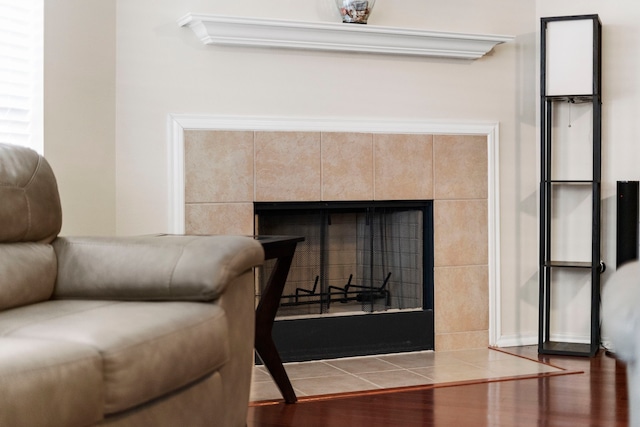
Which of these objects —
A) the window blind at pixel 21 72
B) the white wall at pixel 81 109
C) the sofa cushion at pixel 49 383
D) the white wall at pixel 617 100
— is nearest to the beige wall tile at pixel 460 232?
the white wall at pixel 617 100

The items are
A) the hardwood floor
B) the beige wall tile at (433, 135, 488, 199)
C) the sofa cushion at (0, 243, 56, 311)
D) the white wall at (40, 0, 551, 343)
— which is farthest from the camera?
the beige wall tile at (433, 135, 488, 199)

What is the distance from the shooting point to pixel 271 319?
3.16 meters

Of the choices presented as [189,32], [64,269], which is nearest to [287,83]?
[189,32]

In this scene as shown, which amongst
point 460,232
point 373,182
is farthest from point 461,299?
point 373,182

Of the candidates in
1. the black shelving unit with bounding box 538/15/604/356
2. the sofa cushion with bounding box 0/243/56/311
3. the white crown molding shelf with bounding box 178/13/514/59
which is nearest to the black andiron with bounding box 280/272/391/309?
the black shelving unit with bounding box 538/15/604/356

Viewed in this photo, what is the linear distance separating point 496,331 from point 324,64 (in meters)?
1.70

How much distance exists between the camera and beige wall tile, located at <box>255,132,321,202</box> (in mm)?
3869

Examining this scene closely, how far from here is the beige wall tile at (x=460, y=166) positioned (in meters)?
4.20

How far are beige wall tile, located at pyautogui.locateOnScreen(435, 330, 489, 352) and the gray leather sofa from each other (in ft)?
5.88

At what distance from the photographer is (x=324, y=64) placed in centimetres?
400

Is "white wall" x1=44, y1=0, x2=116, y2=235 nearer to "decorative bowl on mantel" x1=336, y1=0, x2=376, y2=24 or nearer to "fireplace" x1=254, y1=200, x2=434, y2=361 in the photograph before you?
"fireplace" x1=254, y1=200, x2=434, y2=361

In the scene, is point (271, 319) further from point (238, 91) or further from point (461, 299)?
point (461, 299)

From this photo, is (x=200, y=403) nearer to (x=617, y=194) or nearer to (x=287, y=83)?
(x=287, y=83)

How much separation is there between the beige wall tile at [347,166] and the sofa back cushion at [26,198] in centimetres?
157
